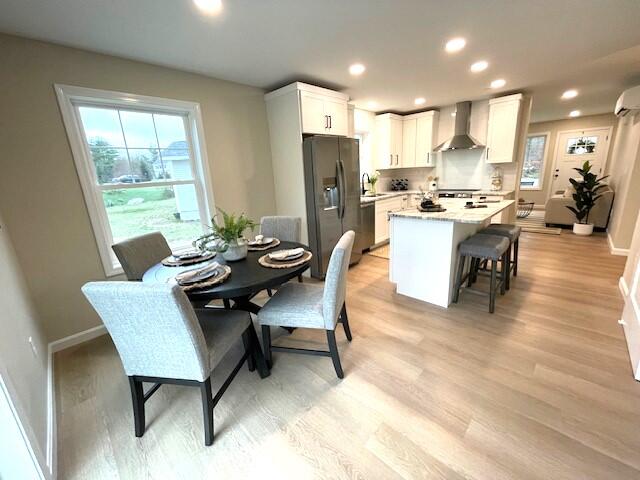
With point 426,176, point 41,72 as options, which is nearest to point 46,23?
point 41,72

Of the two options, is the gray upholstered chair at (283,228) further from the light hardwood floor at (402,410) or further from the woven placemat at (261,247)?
the light hardwood floor at (402,410)

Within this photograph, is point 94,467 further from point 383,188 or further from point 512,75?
point 383,188

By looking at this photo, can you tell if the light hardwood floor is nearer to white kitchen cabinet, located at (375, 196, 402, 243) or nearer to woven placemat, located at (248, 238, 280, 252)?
woven placemat, located at (248, 238, 280, 252)

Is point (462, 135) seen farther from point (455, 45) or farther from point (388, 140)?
point (455, 45)

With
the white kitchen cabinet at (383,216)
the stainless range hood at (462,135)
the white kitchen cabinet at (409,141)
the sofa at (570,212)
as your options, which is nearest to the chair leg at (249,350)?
the white kitchen cabinet at (383,216)

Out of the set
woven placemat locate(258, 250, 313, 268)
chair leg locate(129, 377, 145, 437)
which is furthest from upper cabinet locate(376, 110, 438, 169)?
chair leg locate(129, 377, 145, 437)

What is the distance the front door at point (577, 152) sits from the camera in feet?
21.7

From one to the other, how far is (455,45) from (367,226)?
2.44 m

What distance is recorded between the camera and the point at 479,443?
1306 mm

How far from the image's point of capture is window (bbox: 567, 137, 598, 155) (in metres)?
6.72

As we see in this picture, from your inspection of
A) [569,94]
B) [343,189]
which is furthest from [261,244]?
[569,94]

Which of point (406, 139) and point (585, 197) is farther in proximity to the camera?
point (406, 139)

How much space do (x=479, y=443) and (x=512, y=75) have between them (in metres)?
3.99

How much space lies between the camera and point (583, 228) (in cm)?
481
